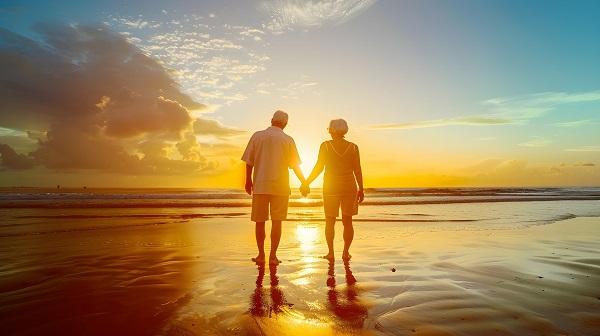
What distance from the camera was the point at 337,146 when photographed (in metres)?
6.47

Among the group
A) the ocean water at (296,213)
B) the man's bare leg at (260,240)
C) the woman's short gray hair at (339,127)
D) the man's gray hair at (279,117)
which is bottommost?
the ocean water at (296,213)

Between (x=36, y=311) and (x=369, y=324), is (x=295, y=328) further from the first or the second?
(x=36, y=311)

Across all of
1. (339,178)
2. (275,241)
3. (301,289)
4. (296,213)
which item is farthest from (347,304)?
(296,213)

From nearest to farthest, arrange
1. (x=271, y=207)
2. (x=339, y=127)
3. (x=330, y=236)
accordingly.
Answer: (x=271, y=207)
(x=330, y=236)
(x=339, y=127)

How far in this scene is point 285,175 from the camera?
603 centimetres

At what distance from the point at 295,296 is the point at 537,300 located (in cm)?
261

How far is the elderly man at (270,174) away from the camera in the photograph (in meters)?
5.89

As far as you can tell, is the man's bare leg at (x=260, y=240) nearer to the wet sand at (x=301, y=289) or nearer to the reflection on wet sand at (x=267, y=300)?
the wet sand at (x=301, y=289)

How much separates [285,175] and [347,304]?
290cm

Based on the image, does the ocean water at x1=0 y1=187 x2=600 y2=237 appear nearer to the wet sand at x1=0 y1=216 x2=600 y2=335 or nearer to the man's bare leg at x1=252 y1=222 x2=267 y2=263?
the wet sand at x1=0 y1=216 x2=600 y2=335

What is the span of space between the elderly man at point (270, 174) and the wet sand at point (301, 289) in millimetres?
732

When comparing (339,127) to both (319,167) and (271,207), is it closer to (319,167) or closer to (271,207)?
(319,167)

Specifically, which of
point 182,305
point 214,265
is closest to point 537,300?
point 182,305

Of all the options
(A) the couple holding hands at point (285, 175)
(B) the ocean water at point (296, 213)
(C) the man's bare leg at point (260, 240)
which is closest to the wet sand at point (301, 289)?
(C) the man's bare leg at point (260, 240)
